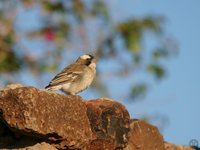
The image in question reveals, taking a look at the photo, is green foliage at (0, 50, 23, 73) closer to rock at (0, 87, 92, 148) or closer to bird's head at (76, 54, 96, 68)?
bird's head at (76, 54, 96, 68)

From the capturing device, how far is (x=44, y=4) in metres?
13.6

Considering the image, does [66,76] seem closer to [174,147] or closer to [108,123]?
[174,147]

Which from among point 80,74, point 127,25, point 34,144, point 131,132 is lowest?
point 34,144

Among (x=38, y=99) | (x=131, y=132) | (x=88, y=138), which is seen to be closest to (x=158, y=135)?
(x=131, y=132)

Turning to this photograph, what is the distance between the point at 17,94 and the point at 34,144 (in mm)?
463

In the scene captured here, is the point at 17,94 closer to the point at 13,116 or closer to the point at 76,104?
the point at 13,116

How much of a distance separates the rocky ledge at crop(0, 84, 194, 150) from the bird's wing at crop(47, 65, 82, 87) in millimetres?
2175

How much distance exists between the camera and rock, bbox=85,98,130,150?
675 centimetres

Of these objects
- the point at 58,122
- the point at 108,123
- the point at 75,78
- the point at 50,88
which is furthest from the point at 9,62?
the point at 58,122

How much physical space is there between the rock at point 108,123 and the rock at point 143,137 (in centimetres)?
24

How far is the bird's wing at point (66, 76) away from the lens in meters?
9.39

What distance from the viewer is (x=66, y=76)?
380 inches

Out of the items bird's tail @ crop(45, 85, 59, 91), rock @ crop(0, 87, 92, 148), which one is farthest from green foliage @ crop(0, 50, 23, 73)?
rock @ crop(0, 87, 92, 148)

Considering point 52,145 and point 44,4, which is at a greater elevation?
point 44,4
